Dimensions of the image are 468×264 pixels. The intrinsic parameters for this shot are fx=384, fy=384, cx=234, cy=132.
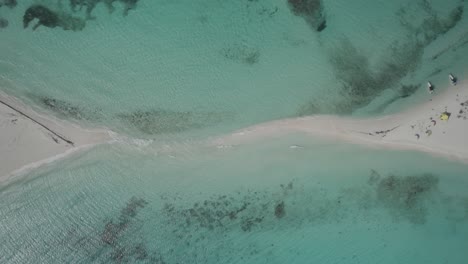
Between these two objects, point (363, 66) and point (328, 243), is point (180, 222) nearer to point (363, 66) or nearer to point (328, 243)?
point (328, 243)

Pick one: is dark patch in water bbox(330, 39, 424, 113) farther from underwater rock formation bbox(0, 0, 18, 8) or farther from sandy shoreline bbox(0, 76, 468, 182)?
underwater rock formation bbox(0, 0, 18, 8)

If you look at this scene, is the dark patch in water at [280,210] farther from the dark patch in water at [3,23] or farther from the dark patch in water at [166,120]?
the dark patch in water at [3,23]

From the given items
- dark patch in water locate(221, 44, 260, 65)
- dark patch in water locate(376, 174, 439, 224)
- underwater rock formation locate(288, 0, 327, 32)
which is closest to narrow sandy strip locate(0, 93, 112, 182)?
dark patch in water locate(221, 44, 260, 65)

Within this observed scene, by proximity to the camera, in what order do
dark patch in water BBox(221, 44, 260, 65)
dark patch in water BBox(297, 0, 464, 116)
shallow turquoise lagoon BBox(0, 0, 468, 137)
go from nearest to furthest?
dark patch in water BBox(297, 0, 464, 116), shallow turquoise lagoon BBox(0, 0, 468, 137), dark patch in water BBox(221, 44, 260, 65)

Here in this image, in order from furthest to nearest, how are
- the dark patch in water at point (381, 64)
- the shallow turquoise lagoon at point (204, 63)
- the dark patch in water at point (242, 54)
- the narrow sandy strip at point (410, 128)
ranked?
the dark patch in water at point (242, 54), the shallow turquoise lagoon at point (204, 63), the dark patch in water at point (381, 64), the narrow sandy strip at point (410, 128)

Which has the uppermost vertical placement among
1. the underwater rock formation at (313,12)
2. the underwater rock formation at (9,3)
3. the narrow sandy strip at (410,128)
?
the underwater rock formation at (9,3)

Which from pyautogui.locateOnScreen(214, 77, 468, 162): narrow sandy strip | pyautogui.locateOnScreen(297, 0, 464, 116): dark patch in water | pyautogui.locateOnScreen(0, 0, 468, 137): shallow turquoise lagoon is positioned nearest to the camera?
pyautogui.locateOnScreen(214, 77, 468, 162): narrow sandy strip

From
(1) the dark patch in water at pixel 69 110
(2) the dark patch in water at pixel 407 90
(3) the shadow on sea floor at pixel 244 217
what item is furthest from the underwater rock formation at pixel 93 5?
(2) the dark patch in water at pixel 407 90
